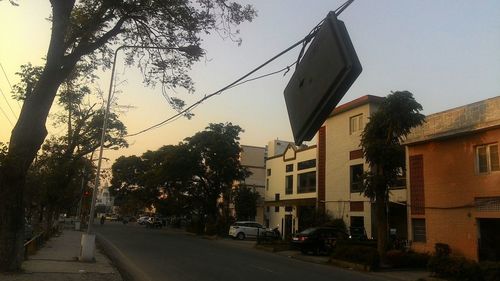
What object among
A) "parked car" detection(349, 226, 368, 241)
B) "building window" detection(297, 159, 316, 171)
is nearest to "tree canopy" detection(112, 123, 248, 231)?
"building window" detection(297, 159, 316, 171)

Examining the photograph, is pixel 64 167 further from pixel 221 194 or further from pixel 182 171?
pixel 221 194

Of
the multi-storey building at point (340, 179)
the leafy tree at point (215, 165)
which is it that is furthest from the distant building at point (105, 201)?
the multi-storey building at point (340, 179)

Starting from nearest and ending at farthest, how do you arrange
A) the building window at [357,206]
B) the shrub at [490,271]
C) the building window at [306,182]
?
the shrub at [490,271]
the building window at [357,206]
the building window at [306,182]

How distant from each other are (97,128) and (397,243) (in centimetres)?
2287

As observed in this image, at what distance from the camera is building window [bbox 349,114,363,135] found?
118ft

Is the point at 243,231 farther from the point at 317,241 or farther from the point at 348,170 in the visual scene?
the point at 317,241

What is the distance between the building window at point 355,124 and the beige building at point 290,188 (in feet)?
23.4

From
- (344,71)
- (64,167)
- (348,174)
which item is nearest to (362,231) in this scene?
(348,174)

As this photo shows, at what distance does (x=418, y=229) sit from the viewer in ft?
76.9

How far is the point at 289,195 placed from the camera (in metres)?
48.5

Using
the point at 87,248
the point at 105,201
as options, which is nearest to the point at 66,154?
the point at 87,248

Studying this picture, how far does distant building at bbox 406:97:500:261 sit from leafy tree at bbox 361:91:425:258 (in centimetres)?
100

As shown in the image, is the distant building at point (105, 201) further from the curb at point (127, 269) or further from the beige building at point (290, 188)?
the curb at point (127, 269)

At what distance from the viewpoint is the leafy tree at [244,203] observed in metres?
53.3
